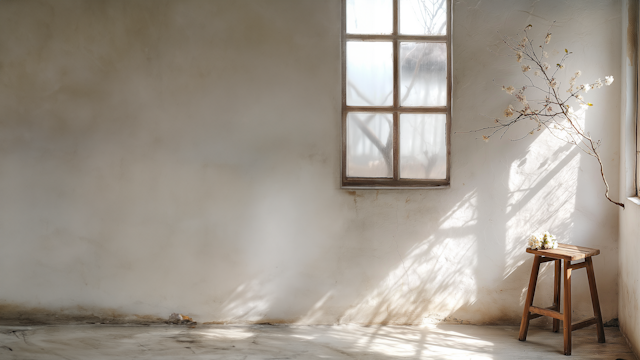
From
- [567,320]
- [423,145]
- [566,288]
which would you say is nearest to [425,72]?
[423,145]

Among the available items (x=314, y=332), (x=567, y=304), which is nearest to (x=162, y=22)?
(x=314, y=332)

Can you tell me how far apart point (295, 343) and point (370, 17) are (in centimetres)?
246

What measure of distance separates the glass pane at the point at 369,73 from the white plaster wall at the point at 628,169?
164cm

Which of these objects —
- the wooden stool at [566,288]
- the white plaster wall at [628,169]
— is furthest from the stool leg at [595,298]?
the white plaster wall at [628,169]

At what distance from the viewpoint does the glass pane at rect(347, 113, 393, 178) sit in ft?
11.1

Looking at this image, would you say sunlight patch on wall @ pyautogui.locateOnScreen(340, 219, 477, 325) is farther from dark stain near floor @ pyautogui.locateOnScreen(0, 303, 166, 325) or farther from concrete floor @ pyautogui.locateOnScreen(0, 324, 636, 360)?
dark stain near floor @ pyautogui.locateOnScreen(0, 303, 166, 325)

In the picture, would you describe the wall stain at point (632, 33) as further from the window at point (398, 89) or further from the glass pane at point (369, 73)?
the glass pane at point (369, 73)

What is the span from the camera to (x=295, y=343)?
9.95 ft

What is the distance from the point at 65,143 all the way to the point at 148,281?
1.24 m

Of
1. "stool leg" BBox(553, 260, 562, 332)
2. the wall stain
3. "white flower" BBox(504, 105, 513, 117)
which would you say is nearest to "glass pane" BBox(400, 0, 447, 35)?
"white flower" BBox(504, 105, 513, 117)

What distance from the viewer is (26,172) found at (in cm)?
339

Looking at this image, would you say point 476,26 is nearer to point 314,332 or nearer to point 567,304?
point 567,304

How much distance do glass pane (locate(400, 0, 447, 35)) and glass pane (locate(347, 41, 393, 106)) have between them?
0.70 feet

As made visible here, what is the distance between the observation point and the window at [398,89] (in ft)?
11.0
